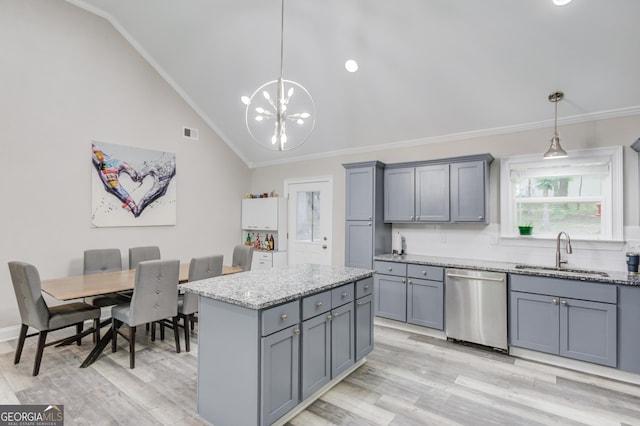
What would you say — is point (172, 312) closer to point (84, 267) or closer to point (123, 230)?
point (84, 267)

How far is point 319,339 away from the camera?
2.43m

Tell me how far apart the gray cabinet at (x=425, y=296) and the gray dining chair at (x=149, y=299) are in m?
2.65

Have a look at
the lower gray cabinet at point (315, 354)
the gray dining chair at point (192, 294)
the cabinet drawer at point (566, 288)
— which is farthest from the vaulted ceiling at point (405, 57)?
the lower gray cabinet at point (315, 354)

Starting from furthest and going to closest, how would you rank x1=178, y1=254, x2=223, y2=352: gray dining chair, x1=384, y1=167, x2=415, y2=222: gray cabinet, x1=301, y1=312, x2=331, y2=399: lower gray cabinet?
1. x1=384, y1=167, x2=415, y2=222: gray cabinet
2. x1=178, y1=254, x2=223, y2=352: gray dining chair
3. x1=301, y1=312, x2=331, y2=399: lower gray cabinet

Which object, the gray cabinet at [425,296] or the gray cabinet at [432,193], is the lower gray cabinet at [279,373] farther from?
the gray cabinet at [432,193]

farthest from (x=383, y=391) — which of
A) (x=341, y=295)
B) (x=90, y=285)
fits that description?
(x=90, y=285)

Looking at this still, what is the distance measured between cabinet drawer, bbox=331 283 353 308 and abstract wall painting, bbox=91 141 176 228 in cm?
359

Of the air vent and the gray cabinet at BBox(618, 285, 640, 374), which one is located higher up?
the air vent

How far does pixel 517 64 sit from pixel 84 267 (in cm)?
531

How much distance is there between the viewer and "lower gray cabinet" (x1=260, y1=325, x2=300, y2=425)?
198 centimetres

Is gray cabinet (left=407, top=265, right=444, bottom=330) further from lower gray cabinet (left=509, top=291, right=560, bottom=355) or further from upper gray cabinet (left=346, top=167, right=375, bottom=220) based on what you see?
upper gray cabinet (left=346, top=167, right=375, bottom=220)

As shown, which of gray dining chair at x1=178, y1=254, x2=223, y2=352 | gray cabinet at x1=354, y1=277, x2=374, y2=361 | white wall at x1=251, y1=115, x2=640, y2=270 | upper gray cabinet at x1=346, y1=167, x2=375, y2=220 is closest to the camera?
gray cabinet at x1=354, y1=277, x2=374, y2=361

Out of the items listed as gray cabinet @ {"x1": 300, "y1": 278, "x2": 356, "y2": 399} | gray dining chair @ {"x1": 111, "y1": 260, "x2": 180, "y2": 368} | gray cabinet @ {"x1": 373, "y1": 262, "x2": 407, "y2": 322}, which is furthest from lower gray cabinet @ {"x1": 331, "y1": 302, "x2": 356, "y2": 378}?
gray dining chair @ {"x1": 111, "y1": 260, "x2": 180, "y2": 368}

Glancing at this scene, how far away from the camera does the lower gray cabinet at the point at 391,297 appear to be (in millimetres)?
4023
